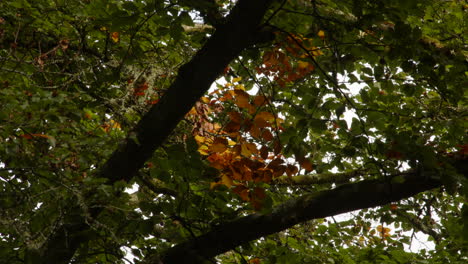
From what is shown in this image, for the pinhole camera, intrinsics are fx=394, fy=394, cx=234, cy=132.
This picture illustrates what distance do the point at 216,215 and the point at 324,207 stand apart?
31.9 inches

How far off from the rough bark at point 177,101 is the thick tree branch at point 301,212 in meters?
0.68

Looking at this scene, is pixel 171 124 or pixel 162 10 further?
pixel 171 124

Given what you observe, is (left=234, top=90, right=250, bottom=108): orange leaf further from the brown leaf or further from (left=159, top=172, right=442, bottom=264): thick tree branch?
Answer: (left=159, top=172, right=442, bottom=264): thick tree branch

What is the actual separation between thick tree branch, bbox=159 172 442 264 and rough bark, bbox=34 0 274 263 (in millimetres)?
680

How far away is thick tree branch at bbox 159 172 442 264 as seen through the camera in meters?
2.71

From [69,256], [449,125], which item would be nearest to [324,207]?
[449,125]

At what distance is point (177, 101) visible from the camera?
8.20 feet

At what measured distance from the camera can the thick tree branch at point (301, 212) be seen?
2.71 meters

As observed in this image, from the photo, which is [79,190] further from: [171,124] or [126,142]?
[171,124]

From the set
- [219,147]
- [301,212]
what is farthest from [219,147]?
[301,212]

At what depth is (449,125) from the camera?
2764mm

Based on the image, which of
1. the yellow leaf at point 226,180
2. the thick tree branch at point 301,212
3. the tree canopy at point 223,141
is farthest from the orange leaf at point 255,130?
the thick tree branch at point 301,212

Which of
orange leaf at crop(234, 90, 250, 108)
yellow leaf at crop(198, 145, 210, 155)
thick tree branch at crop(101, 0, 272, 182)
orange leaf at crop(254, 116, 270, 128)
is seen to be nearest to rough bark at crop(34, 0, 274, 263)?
thick tree branch at crop(101, 0, 272, 182)

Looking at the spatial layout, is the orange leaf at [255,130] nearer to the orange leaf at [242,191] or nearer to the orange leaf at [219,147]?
the orange leaf at [219,147]
